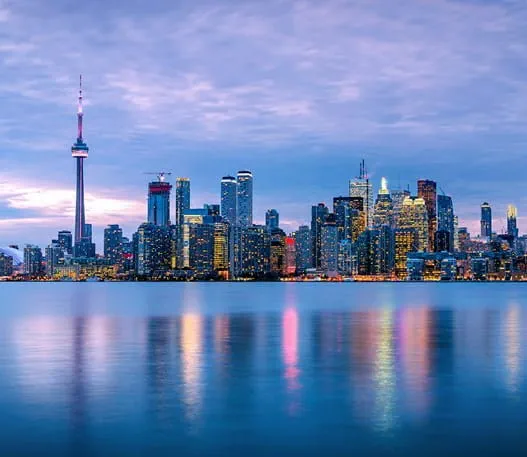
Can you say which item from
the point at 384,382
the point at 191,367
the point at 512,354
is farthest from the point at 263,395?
the point at 512,354

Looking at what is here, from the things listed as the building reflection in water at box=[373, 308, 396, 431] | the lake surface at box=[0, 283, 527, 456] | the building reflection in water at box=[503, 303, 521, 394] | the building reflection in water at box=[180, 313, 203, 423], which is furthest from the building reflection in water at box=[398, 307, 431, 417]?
the building reflection in water at box=[180, 313, 203, 423]

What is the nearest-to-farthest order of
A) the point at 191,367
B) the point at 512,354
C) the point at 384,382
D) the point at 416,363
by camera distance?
1. the point at 384,382
2. the point at 191,367
3. the point at 416,363
4. the point at 512,354

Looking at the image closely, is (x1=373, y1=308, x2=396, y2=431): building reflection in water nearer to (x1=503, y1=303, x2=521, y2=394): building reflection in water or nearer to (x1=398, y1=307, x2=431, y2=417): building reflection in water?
(x1=398, y1=307, x2=431, y2=417): building reflection in water

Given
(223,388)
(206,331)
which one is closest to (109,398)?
(223,388)

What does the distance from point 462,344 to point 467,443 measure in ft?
110

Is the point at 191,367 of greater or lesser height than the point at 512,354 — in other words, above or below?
above

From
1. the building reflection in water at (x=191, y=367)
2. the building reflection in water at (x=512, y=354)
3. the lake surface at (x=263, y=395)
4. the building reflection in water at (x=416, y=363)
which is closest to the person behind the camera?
the lake surface at (x=263, y=395)

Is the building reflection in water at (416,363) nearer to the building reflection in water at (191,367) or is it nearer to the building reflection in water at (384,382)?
the building reflection in water at (384,382)

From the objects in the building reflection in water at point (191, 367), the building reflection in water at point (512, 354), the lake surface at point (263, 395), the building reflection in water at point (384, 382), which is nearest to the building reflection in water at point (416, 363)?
the lake surface at point (263, 395)

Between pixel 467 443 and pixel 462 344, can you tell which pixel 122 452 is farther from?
pixel 462 344

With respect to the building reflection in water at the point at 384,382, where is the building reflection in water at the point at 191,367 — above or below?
above

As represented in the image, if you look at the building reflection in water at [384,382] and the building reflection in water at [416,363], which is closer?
the building reflection in water at [384,382]

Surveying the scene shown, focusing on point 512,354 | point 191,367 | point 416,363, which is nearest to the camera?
point 191,367

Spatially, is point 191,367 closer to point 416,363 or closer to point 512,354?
point 416,363
